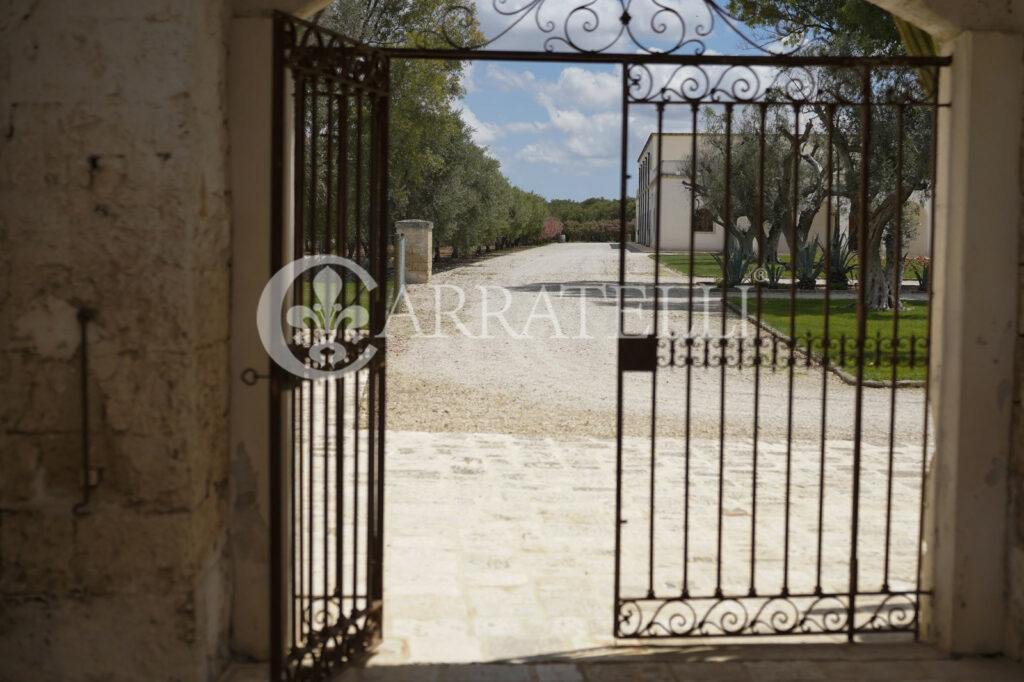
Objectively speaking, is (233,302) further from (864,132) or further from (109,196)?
(864,132)

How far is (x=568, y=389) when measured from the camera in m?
11.0

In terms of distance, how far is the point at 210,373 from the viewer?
3.73m

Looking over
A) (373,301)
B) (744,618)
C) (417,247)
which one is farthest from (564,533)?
(417,247)

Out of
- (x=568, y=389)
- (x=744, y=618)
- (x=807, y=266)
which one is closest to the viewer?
(x=744, y=618)

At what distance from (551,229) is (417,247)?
4763cm

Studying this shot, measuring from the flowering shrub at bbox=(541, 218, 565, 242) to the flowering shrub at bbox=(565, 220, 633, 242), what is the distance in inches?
55.5

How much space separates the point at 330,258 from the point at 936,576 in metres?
2.99

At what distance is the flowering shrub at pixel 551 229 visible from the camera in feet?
217

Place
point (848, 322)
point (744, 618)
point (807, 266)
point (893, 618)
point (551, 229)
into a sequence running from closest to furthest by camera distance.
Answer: point (744, 618) → point (893, 618) → point (848, 322) → point (807, 266) → point (551, 229)

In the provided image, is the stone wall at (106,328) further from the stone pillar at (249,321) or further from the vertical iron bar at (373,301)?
the vertical iron bar at (373,301)

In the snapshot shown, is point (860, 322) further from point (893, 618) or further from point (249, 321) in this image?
point (249, 321)

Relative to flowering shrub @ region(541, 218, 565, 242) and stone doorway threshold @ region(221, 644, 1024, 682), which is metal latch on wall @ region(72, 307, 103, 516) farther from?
flowering shrub @ region(541, 218, 565, 242)

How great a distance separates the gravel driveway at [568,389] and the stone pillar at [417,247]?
248 cm

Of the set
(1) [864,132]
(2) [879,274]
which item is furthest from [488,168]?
(1) [864,132]
